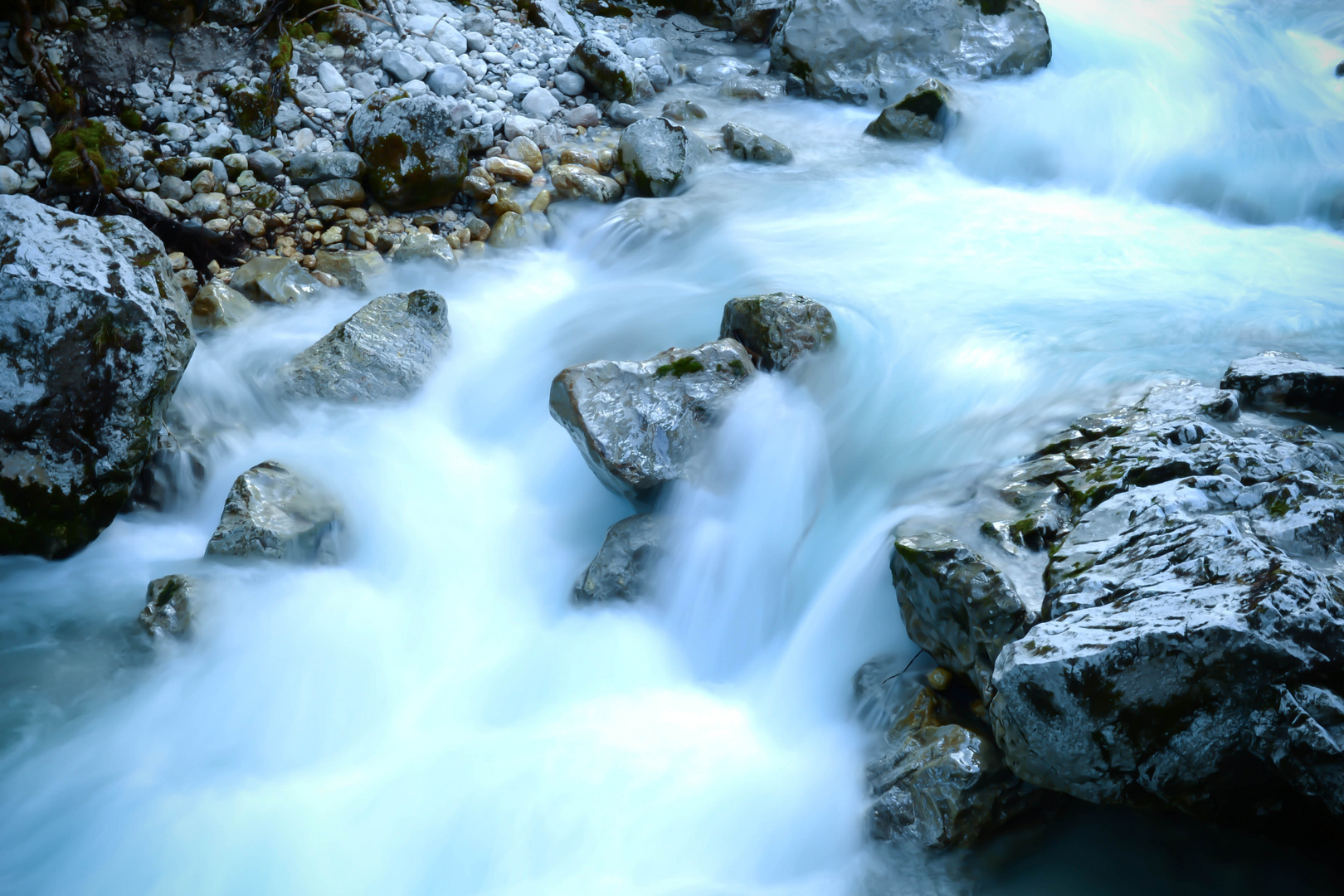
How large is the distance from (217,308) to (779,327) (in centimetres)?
317

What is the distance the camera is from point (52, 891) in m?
2.70

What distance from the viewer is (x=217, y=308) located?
189 inches

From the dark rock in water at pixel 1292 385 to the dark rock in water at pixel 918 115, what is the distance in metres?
3.98

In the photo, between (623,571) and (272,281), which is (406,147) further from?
(623,571)

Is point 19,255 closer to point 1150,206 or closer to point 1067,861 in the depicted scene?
point 1067,861

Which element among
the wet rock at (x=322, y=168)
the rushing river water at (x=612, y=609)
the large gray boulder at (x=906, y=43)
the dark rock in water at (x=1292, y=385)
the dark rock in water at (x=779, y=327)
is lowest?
the rushing river water at (x=612, y=609)

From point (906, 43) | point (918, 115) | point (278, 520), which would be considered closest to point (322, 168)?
point (278, 520)

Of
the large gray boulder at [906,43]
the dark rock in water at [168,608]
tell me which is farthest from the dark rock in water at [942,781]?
the large gray boulder at [906,43]

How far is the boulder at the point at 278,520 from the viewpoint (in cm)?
355

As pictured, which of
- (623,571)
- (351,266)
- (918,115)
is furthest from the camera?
(918,115)

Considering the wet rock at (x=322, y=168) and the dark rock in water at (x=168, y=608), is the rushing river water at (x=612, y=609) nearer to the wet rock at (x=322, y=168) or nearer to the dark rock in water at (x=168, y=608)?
the dark rock in water at (x=168, y=608)

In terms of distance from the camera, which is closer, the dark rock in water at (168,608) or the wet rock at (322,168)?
the dark rock in water at (168,608)

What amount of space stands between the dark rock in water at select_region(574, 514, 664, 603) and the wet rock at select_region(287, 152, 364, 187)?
11.7ft

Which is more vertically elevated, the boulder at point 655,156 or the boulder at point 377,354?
the boulder at point 655,156
